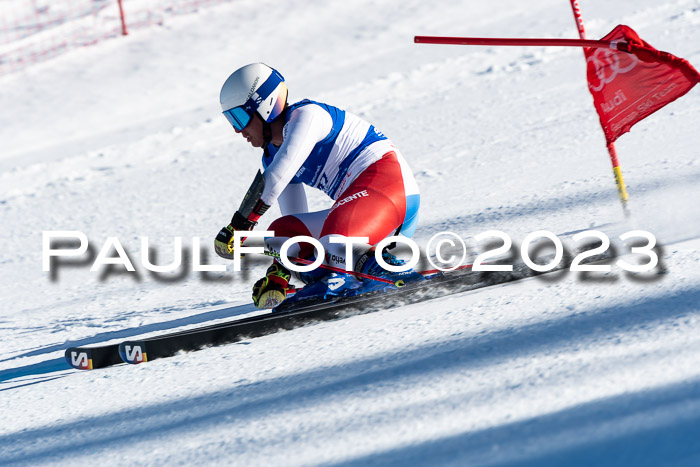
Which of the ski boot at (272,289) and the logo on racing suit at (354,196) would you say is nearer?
the logo on racing suit at (354,196)

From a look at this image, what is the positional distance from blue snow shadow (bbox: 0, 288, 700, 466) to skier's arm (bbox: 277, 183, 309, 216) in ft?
4.03

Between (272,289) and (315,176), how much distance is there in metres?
0.58

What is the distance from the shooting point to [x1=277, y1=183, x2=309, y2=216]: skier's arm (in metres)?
4.05

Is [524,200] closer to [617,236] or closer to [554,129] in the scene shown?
[617,236]

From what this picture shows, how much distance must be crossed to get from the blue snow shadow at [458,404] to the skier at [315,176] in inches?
30.1

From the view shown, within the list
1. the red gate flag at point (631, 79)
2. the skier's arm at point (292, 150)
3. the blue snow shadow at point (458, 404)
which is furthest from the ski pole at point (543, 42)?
the blue snow shadow at point (458, 404)

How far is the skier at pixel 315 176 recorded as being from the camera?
3561 mm

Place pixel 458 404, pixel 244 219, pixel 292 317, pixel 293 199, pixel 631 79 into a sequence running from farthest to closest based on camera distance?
pixel 293 199, pixel 631 79, pixel 244 219, pixel 292 317, pixel 458 404

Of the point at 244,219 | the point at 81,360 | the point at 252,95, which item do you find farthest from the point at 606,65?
the point at 81,360

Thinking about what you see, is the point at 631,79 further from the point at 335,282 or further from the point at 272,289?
the point at 272,289

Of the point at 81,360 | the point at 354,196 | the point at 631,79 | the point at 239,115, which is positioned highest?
the point at 631,79

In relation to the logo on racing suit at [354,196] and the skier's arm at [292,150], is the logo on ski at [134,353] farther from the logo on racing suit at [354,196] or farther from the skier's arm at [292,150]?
the logo on racing suit at [354,196]

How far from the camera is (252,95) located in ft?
12.1

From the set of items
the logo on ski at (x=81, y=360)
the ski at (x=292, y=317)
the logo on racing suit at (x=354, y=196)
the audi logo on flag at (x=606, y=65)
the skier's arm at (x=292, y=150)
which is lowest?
the logo on ski at (x=81, y=360)
